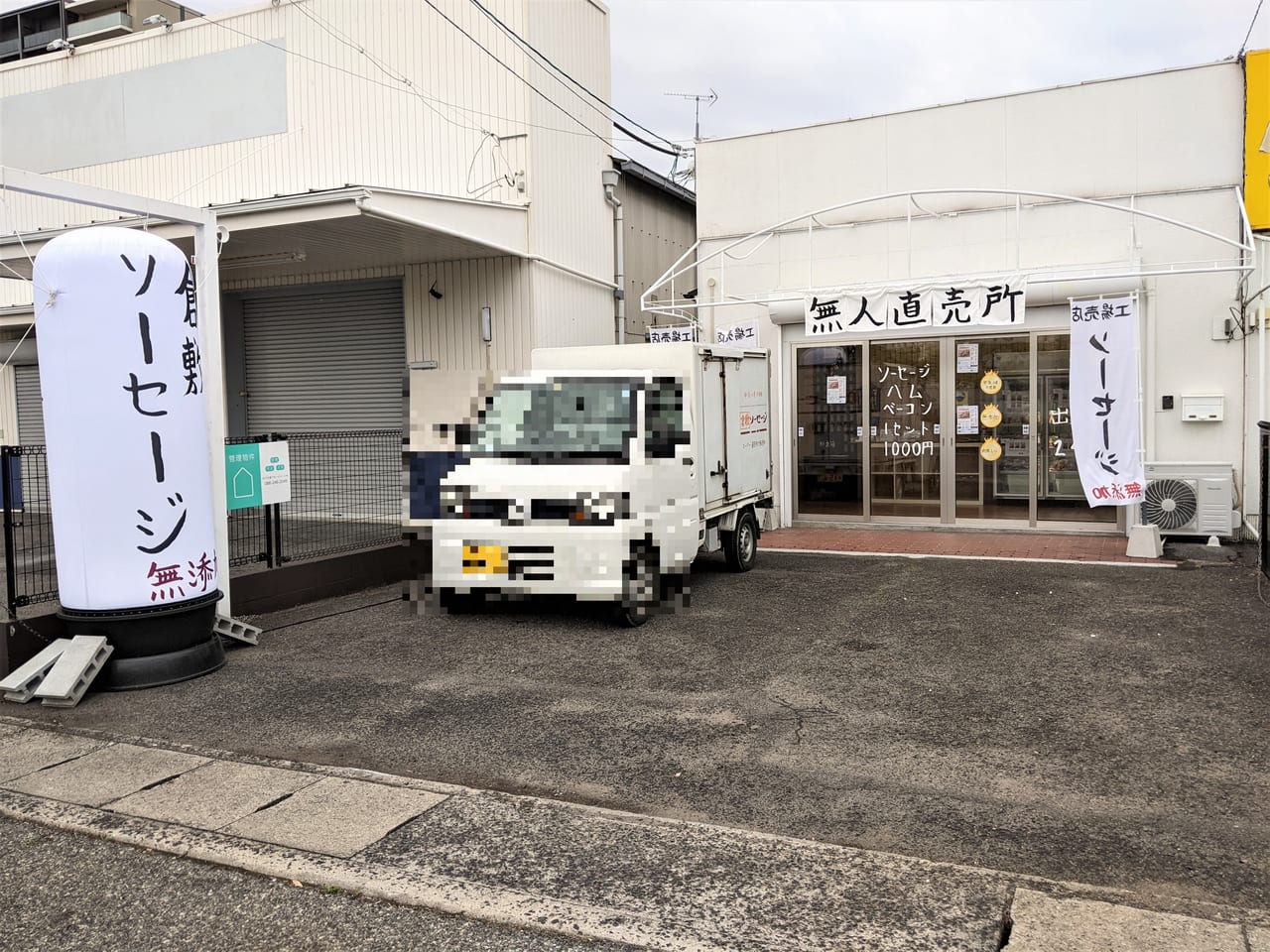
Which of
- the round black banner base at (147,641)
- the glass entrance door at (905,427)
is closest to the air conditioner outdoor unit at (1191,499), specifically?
the glass entrance door at (905,427)

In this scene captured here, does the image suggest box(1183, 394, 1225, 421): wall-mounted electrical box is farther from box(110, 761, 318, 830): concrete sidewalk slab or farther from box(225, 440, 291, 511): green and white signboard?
box(110, 761, 318, 830): concrete sidewalk slab

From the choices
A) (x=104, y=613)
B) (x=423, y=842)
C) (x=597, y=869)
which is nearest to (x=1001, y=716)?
(x=597, y=869)

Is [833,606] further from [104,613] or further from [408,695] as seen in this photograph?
[104,613]

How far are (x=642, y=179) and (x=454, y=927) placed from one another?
14.4 metres

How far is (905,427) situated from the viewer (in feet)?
43.4

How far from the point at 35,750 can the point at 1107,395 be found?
34.3ft

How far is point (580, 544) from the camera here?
7633 millimetres

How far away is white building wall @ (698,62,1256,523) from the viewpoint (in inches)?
448

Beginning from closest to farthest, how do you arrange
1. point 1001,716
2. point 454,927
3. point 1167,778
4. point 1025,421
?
1. point 454,927
2. point 1167,778
3. point 1001,716
4. point 1025,421

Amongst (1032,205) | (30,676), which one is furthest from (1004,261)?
(30,676)

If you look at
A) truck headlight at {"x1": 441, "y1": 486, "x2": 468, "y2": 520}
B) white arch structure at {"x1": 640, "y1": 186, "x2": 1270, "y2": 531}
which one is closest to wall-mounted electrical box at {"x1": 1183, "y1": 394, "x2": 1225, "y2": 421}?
white arch structure at {"x1": 640, "y1": 186, "x2": 1270, "y2": 531}

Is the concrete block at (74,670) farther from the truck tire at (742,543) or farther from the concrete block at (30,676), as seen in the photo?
the truck tire at (742,543)

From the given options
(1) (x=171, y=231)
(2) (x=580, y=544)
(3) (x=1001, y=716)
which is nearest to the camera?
(3) (x=1001, y=716)

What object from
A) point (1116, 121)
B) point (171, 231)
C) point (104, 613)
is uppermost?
point (1116, 121)
